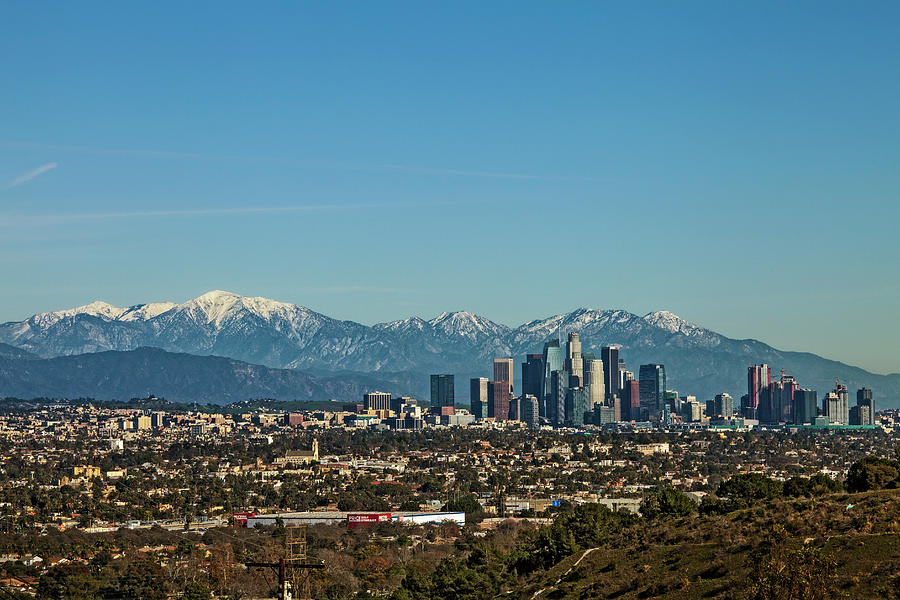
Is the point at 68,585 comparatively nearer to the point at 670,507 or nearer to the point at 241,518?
the point at 670,507

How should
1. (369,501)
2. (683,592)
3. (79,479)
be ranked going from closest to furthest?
(683,592) → (369,501) → (79,479)

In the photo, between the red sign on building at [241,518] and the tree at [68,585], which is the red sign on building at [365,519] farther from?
the tree at [68,585]

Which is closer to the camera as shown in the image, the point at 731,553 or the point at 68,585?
the point at 731,553

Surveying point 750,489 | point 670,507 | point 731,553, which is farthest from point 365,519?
point 731,553

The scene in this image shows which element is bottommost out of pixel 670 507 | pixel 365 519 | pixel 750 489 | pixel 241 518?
pixel 365 519

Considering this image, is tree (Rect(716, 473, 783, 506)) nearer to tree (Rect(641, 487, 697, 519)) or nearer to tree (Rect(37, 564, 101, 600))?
tree (Rect(641, 487, 697, 519))

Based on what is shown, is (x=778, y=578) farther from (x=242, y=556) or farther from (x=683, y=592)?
(x=242, y=556)

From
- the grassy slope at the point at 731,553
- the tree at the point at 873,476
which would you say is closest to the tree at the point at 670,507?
the tree at the point at 873,476

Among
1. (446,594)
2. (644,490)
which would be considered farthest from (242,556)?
(644,490)

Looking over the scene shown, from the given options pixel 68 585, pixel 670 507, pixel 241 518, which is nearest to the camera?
pixel 670 507
